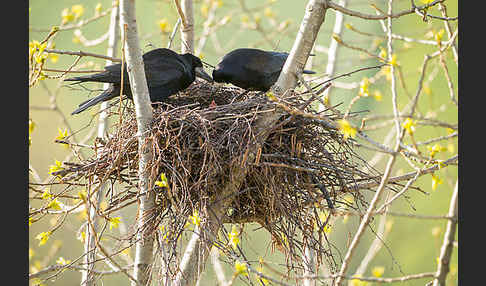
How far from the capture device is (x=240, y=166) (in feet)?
8.53

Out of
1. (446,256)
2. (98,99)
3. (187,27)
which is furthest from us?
(187,27)

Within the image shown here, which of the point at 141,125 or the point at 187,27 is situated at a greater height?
the point at 187,27

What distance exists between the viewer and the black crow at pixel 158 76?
320 centimetres

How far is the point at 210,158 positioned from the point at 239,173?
153mm

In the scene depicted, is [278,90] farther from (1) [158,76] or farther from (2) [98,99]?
(2) [98,99]

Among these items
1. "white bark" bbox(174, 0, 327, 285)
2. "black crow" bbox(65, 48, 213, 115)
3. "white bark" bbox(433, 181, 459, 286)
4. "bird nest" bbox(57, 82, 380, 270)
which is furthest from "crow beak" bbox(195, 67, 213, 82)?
"white bark" bbox(433, 181, 459, 286)

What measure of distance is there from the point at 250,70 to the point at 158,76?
61 cm

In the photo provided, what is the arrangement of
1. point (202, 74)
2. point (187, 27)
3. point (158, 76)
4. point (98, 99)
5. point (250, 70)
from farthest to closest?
point (202, 74) → point (187, 27) → point (250, 70) → point (158, 76) → point (98, 99)

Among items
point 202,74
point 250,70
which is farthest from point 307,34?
point 202,74

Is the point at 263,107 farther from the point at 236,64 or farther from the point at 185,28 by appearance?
the point at 185,28

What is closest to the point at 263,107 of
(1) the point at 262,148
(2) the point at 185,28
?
(1) the point at 262,148

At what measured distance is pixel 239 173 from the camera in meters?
2.65

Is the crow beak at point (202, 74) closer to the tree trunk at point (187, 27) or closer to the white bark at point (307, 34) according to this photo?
the tree trunk at point (187, 27)

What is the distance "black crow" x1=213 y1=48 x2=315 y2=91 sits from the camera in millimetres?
3631
